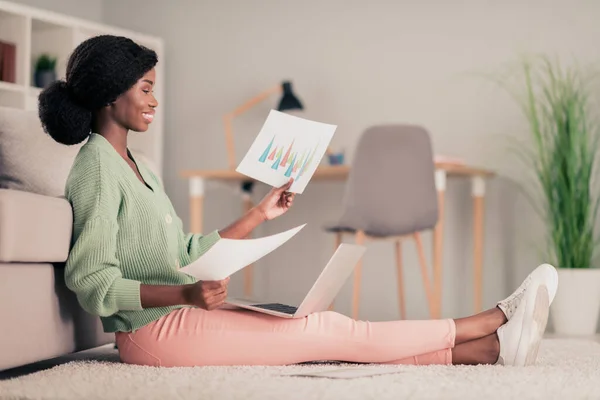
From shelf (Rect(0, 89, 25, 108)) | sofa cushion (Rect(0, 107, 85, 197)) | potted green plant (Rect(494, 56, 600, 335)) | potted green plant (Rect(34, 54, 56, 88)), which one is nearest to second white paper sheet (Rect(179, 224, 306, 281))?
sofa cushion (Rect(0, 107, 85, 197))

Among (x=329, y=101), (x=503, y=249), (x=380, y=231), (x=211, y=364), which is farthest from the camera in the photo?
(x=329, y=101)

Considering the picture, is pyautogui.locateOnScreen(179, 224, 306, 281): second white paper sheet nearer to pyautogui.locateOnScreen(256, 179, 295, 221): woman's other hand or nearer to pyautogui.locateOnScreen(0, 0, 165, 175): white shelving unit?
pyautogui.locateOnScreen(256, 179, 295, 221): woman's other hand

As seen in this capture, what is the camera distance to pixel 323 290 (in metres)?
1.87

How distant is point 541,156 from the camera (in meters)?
3.84

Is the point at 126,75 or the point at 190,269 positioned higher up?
the point at 126,75

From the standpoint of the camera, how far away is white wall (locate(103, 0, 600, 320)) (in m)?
4.32

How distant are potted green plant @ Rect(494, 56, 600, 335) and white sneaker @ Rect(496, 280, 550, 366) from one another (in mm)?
1955

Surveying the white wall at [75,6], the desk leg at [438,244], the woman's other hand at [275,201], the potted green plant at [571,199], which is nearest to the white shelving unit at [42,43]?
the white wall at [75,6]

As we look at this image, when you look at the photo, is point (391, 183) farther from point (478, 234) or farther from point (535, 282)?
point (535, 282)

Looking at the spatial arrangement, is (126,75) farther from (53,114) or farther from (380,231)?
(380,231)

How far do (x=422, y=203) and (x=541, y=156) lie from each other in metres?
0.58

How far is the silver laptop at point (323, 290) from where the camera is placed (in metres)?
1.82

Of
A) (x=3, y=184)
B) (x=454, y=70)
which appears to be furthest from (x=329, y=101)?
(x=3, y=184)

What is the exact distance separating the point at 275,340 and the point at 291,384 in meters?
0.29
